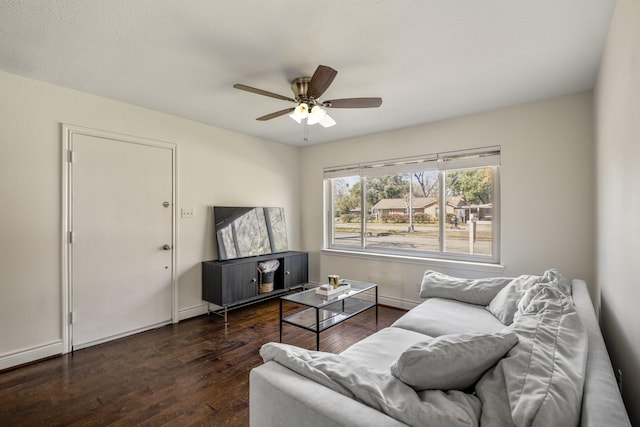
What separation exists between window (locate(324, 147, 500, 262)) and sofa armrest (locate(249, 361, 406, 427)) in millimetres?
3024

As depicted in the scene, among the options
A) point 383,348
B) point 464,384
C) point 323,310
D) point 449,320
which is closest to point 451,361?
point 464,384

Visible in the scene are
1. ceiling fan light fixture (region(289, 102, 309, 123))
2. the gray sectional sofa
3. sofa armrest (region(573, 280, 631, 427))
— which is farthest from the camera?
ceiling fan light fixture (region(289, 102, 309, 123))

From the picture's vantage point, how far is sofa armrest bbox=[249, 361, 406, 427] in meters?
0.93

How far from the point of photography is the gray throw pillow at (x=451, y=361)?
3.60ft

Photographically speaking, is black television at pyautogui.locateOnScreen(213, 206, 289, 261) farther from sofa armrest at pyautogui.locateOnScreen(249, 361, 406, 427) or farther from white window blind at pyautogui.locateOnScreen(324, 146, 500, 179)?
sofa armrest at pyautogui.locateOnScreen(249, 361, 406, 427)


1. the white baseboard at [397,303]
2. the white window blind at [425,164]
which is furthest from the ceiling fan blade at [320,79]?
the white baseboard at [397,303]

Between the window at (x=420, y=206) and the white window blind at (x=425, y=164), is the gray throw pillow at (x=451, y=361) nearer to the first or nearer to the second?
the window at (x=420, y=206)

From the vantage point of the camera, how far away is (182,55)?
7.13ft

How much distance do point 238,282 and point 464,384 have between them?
2.94m

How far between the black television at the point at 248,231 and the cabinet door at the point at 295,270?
0.30 meters

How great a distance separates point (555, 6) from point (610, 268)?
162 centimetres

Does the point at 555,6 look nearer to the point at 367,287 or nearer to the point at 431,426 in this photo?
the point at 431,426

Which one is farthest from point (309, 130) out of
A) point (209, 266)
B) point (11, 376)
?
point (11, 376)

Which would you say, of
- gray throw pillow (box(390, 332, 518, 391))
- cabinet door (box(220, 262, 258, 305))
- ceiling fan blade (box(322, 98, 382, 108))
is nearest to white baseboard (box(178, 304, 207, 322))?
cabinet door (box(220, 262, 258, 305))
